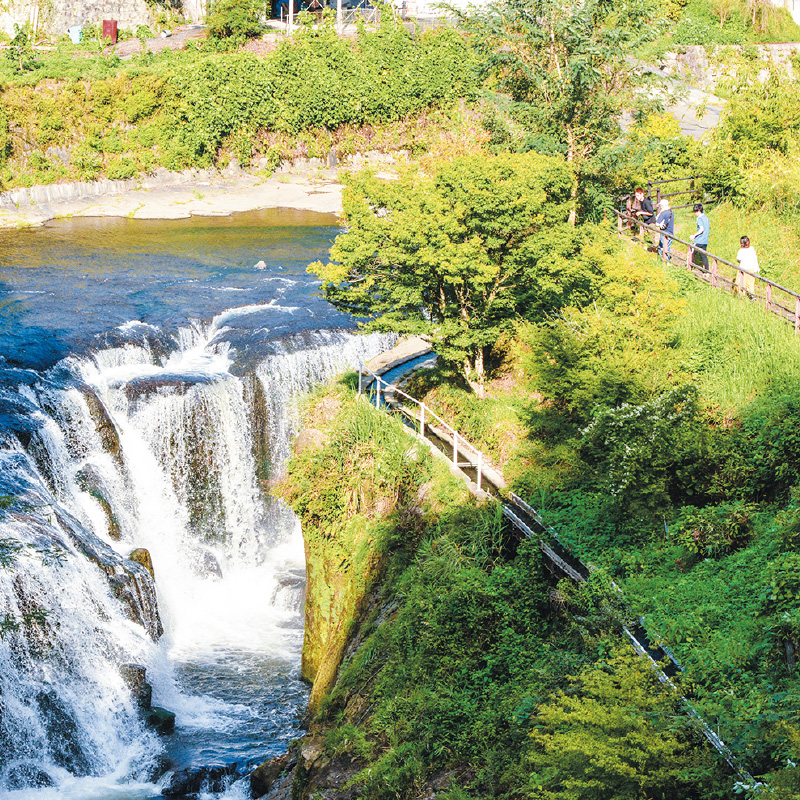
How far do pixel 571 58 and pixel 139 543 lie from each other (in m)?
13.7

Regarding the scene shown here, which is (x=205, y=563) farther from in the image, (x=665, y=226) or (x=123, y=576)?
(x=665, y=226)

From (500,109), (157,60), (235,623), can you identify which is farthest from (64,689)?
(157,60)

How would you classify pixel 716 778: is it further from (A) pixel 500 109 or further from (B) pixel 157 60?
(B) pixel 157 60

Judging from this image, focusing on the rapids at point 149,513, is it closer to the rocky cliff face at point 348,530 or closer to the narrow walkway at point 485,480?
the rocky cliff face at point 348,530

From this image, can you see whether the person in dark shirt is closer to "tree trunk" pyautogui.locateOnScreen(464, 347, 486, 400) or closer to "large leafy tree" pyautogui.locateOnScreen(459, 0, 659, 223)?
"large leafy tree" pyautogui.locateOnScreen(459, 0, 659, 223)

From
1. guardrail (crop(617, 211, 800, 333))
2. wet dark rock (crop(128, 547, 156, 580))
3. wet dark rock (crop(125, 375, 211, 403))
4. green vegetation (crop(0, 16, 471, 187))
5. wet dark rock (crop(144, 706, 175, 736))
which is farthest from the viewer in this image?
green vegetation (crop(0, 16, 471, 187))

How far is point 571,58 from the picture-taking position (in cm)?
2048

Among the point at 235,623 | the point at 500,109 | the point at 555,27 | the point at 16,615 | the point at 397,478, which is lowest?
the point at 235,623

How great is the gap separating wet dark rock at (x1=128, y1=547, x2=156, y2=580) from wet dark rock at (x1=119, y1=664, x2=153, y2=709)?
240cm

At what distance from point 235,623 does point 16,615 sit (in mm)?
4928

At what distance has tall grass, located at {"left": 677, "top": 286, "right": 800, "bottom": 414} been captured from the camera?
14992 millimetres

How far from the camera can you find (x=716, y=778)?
801 cm

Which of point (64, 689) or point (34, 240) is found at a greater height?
point (34, 240)

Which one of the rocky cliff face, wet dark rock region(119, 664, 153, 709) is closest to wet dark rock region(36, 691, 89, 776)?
wet dark rock region(119, 664, 153, 709)
